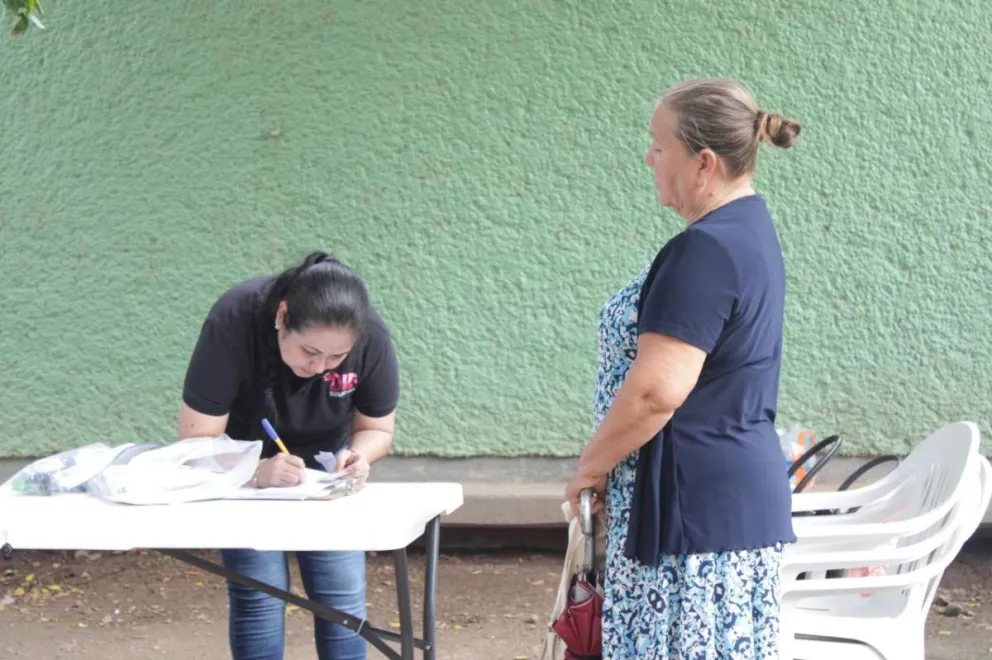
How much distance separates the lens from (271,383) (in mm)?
3068

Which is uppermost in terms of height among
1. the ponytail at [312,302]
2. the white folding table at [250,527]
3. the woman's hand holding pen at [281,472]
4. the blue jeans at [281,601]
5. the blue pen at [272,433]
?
the ponytail at [312,302]

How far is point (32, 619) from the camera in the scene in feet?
15.5

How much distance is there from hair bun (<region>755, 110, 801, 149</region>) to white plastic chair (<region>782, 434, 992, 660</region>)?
0.93 meters

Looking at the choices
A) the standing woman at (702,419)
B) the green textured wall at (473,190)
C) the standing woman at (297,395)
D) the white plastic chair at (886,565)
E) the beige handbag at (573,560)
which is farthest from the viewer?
the green textured wall at (473,190)

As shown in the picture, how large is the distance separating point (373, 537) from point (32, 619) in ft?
9.33

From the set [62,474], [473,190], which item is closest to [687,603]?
[62,474]

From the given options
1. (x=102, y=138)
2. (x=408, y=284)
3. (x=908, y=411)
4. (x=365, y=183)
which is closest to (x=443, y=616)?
(x=408, y=284)

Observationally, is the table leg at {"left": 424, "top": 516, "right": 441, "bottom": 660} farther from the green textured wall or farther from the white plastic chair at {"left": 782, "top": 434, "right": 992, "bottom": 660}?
the green textured wall

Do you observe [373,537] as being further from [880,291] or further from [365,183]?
[880,291]

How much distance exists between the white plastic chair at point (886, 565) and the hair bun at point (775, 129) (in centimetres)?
93

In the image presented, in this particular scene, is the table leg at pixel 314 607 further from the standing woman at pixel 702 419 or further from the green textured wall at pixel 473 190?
the green textured wall at pixel 473 190

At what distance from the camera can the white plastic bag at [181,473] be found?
9.00ft

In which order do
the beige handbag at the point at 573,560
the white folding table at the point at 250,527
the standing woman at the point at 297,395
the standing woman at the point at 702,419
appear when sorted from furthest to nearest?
the standing woman at the point at 297,395 < the beige handbag at the point at 573,560 < the white folding table at the point at 250,527 < the standing woman at the point at 702,419

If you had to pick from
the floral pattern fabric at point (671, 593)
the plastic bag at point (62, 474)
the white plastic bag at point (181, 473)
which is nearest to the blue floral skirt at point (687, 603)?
the floral pattern fabric at point (671, 593)
